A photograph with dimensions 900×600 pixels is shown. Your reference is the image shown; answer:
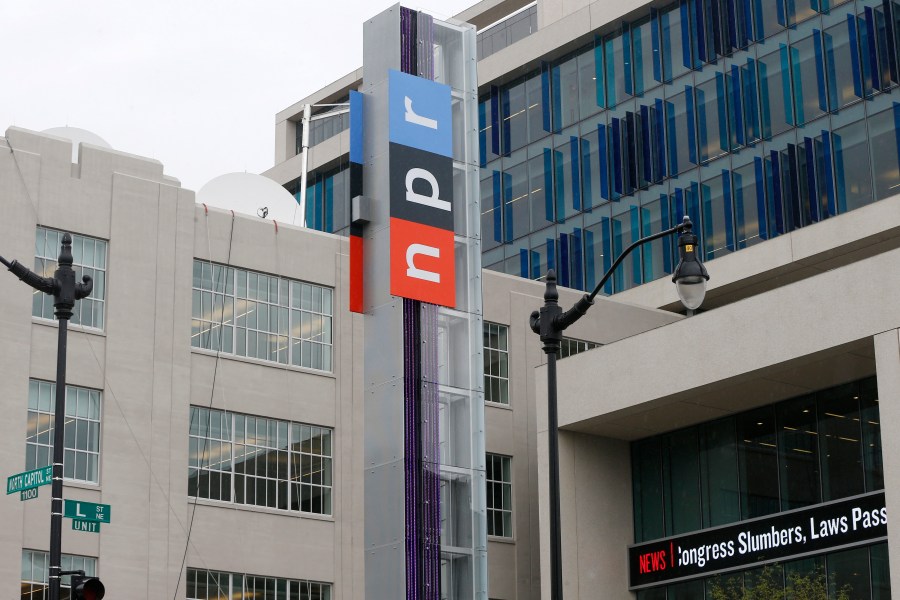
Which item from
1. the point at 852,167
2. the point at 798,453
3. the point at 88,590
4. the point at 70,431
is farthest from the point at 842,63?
the point at 88,590

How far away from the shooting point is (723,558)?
136ft

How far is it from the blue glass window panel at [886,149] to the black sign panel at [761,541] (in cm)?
1372

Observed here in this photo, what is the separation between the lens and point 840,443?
3969 centimetres

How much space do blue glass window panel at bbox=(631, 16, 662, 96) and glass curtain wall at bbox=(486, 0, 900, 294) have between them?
0.05 metres

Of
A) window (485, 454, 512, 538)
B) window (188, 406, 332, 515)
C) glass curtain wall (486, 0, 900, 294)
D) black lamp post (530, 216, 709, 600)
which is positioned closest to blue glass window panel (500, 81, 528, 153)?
glass curtain wall (486, 0, 900, 294)

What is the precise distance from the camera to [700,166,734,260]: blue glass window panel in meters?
54.2

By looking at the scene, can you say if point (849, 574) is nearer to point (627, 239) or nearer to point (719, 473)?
point (719, 473)

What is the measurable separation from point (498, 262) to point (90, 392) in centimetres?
2630

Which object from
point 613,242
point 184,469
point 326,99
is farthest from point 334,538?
point 326,99

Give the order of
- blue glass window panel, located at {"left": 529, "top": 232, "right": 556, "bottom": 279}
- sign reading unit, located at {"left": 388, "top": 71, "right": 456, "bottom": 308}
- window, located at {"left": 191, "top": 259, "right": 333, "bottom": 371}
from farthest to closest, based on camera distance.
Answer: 1. blue glass window panel, located at {"left": 529, "top": 232, "right": 556, "bottom": 279}
2. window, located at {"left": 191, "top": 259, "right": 333, "bottom": 371}
3. sign reading unit, located at {"left": 388, "top": 71, "right": 456, "bottom": 308}

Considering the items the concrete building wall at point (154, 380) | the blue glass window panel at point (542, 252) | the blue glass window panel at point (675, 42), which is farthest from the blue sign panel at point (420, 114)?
the blue glass window panel at point (542, 252)

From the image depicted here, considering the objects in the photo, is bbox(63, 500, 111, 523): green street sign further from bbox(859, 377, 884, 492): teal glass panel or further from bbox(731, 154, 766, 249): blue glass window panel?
bbox(731, 154, 766, 249): blue glass window panel

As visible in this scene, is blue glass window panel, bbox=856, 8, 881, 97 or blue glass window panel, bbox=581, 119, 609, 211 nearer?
blue glass window panel, bbox=856, 8, 881, 97

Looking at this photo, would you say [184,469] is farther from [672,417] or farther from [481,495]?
[672,417]
